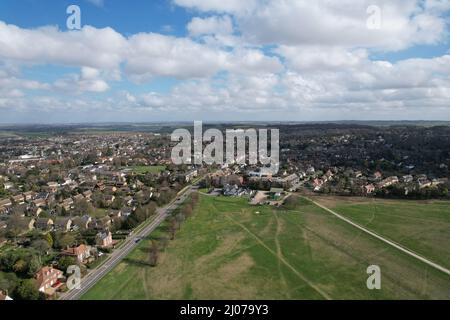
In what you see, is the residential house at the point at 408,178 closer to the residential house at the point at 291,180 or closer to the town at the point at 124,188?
the town at the point at 124,188

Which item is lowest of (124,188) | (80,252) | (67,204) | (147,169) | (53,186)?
(80,252)

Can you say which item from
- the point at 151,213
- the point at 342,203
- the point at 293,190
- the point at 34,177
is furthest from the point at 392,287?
the point at 34,177

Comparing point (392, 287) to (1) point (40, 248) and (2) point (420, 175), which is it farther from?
(2) point (420, 175)

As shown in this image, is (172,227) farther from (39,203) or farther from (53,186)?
(53,186)

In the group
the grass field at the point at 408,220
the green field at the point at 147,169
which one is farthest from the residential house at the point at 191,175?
the grass field at the point at 408,220

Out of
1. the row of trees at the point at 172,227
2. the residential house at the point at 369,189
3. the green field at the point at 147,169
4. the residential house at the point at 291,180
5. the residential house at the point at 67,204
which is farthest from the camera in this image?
the green field at the point at 147,169

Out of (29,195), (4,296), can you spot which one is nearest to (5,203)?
(29,195)
